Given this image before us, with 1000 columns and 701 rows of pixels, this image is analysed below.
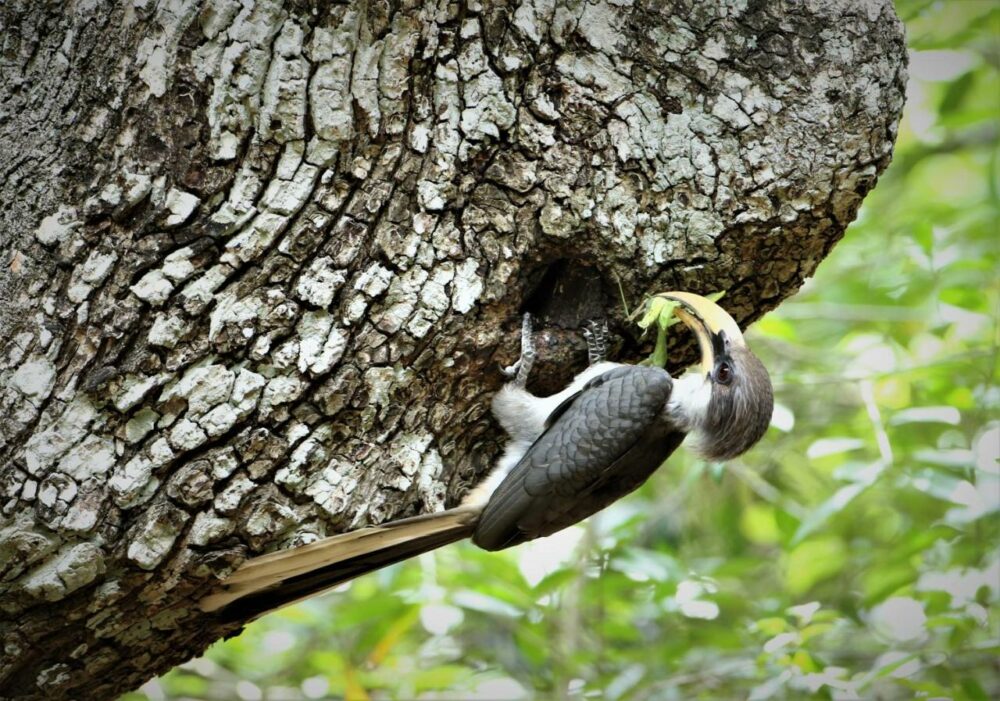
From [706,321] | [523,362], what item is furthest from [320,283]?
[706,321]

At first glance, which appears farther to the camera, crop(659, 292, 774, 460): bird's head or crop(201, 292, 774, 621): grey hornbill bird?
crop(659, 292, 774, 460): bird's head

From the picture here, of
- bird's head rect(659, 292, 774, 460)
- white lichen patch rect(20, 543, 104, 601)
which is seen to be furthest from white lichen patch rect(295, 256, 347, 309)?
bird's head rect(659, 292, 774, 460)

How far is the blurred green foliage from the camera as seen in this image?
3.89 m

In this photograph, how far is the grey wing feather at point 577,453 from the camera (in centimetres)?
291

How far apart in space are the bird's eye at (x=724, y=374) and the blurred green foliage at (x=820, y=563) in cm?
95

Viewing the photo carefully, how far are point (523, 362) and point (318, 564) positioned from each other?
882mm

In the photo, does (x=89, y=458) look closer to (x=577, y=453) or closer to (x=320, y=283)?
(x=320, y=283)

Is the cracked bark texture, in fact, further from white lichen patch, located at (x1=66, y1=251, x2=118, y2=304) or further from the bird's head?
the bird's head

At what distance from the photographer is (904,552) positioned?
3893mm

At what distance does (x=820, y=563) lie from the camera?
4496 mm

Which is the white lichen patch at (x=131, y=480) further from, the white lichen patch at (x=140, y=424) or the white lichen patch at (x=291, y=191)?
the white lichen patch at (x=291, y=191)

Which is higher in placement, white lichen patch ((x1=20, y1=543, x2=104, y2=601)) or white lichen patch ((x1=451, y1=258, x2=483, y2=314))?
white lichen patch ((x1=451, y1=258, x2=483, y2=314))

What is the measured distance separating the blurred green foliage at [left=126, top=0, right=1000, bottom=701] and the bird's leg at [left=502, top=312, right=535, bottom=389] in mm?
1485

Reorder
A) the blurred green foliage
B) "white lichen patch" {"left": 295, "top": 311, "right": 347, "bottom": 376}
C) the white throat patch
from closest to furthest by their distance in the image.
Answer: "white lichen patch" {"left": 295, "top": 311, "right": 347, "bottom": 376} → the white throat patch → the blurred green foliage
